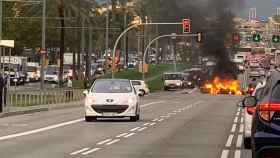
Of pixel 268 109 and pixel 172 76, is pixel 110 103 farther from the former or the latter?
pixel 172 76

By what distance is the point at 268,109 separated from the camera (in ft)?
36.0

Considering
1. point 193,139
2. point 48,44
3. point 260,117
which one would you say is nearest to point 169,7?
point 48,44

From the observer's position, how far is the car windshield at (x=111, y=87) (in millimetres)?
30328

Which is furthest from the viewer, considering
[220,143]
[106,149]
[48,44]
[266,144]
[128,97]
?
[48,44]

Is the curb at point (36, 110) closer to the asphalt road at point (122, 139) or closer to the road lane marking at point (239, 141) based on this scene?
the asphalt road at point (122, 139)

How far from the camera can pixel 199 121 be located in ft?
101

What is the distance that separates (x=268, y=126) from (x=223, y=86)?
74.5 metres

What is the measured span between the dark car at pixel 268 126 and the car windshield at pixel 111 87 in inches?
758

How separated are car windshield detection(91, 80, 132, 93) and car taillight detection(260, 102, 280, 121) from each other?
19357 millimetres

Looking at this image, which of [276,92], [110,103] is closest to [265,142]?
[276,92]

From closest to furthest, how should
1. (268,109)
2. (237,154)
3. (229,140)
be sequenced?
(268,109) < (237,154) < (229,140)

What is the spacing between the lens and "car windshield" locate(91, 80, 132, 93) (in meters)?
30.3

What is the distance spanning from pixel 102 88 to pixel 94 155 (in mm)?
13622

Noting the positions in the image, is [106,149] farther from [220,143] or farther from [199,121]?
[199,121]
